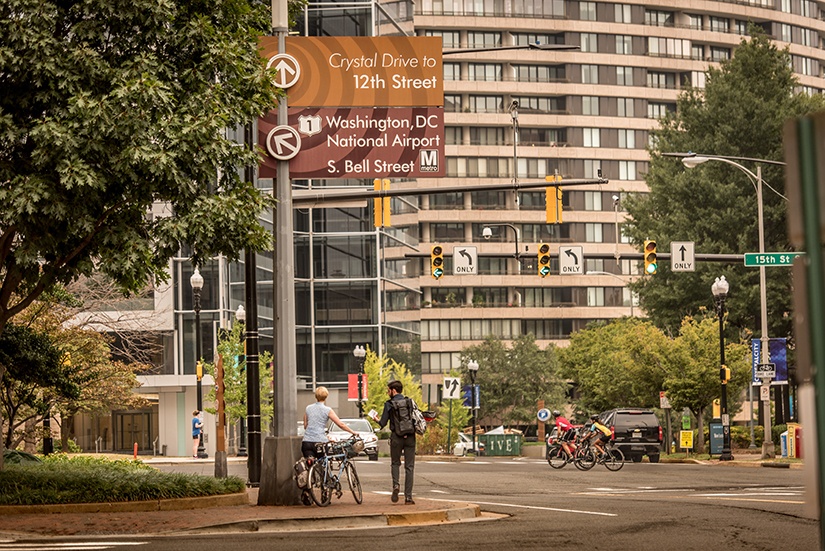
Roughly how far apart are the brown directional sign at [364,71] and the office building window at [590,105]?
321 ft

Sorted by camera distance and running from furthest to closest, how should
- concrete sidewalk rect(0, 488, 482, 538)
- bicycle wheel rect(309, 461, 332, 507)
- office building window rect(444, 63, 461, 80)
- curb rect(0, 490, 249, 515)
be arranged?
office building window rect(444, 63, 461, 80) → bicycle wheel rect(309, 461, 332, 507) → curb rect(0, 490, 249, 515) → concrete sidewalk rect(0, 488, 482, 538)

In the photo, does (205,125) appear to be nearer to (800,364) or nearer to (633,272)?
(800,364)

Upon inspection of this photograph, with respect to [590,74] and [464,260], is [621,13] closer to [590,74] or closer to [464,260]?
[590,74]

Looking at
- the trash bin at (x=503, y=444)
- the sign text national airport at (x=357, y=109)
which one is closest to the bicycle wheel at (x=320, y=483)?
the sign text national airport at (x=357, y=109)

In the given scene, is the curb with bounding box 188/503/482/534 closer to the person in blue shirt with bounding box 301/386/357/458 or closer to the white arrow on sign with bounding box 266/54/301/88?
the person in blue shirt with bounding box 301/386/357/458

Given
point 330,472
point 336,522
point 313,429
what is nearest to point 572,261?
point 313,429

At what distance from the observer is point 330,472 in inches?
779

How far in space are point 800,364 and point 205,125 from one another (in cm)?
1411

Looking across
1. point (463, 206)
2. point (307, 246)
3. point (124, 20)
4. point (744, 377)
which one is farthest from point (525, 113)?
point (124, 20)

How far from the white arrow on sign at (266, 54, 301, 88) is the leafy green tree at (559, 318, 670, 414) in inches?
1389

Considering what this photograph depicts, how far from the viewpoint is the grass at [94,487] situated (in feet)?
62.2

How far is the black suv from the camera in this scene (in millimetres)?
43812

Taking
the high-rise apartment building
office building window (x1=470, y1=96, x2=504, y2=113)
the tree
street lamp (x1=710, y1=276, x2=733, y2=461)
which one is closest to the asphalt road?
street lamp (x1=710, y1=276, x2=733, y2=461)

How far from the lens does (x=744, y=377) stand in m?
52.7
